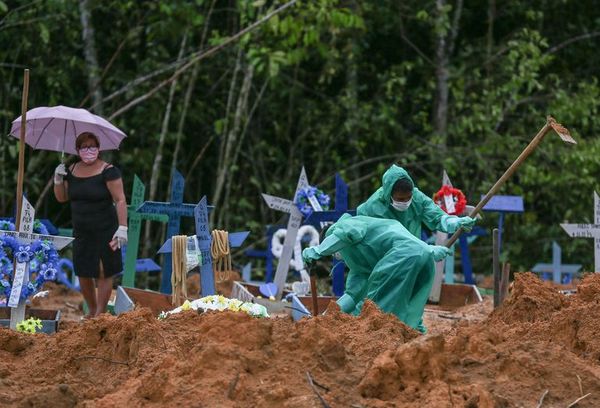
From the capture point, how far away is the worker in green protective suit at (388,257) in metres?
8.12

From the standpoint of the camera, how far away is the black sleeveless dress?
372 inches

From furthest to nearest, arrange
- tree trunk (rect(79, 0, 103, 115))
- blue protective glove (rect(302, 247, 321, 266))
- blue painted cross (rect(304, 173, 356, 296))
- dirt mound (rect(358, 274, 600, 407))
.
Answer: tree trunk (rect(79, 0, 103, 115))
blue painted cross (rect(304, 173, 356, 296))
blue protective glove (rect(302, 247, 321, 266))
dirt mound (rect(358, 274, 600, 407))

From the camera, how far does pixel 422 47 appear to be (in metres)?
17.2

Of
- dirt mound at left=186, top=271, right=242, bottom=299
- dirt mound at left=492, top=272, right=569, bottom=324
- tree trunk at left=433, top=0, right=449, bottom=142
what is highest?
tree trunk at left=433, top=0, right=449, bottom=142

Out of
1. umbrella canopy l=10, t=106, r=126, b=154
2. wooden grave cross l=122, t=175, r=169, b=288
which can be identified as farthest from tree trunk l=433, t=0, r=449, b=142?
umbrella canopy l=10, t=106, r=126, b=154

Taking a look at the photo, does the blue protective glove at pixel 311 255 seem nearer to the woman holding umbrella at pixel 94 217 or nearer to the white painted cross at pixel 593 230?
the woman holding umbrella at pixel 94 217

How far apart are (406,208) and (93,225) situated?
254 centimetres

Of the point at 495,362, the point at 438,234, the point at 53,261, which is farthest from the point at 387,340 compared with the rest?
the point at 438,234

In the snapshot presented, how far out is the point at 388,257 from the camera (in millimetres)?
8164

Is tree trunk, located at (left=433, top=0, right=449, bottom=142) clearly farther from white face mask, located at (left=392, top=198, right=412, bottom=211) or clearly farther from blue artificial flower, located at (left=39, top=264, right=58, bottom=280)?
blue artificial flower, located at (left=39, top=264, right=58, bottom=280)

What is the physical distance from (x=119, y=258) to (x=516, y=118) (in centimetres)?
849

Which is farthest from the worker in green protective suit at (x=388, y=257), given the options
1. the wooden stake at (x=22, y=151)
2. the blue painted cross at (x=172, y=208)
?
the wooden stake at (x=22, y=151)

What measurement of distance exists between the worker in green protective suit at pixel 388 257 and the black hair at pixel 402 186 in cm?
22

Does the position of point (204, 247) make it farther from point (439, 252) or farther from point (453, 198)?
point (453, 198)
